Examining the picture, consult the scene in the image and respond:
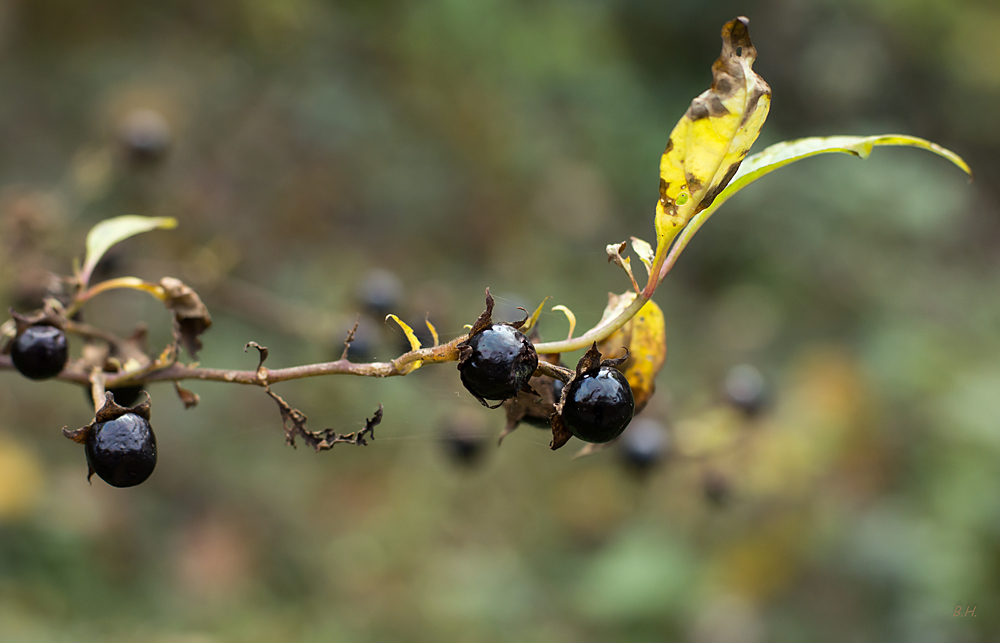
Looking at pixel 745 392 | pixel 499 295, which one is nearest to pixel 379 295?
pixel 499 295

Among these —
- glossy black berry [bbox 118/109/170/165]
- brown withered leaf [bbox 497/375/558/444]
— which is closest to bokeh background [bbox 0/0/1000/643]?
glossy black berry [bbox 118/109/170/165]

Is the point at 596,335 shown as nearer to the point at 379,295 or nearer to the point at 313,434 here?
the point at 313,434

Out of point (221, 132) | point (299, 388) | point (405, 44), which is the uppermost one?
point (405, 44)

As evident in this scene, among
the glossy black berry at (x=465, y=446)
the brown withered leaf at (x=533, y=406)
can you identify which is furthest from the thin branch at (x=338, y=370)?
the glossy black berry at (x=465, y=446)

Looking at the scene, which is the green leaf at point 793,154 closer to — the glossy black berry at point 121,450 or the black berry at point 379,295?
the glossy black berry at point 121,450

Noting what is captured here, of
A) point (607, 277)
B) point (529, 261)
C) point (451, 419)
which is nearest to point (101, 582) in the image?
point (451, 419)

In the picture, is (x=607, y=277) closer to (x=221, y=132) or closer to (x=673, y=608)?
(x=673, y=608)
